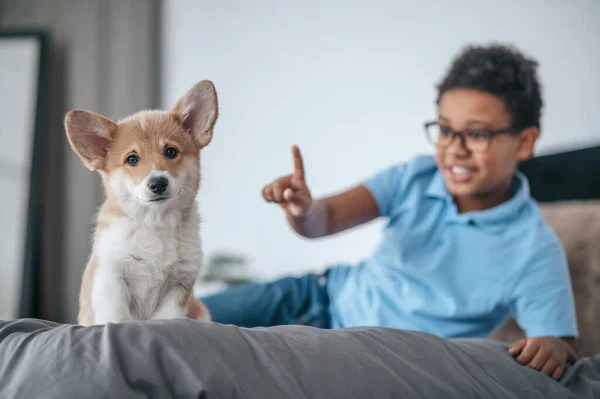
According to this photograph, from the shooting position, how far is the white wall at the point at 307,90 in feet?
7.09

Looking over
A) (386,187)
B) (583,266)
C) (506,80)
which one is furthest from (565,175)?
(386,187)

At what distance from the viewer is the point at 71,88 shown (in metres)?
2.64

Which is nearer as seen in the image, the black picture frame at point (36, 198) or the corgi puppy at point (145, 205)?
the corgi puppy at point (145, 205)

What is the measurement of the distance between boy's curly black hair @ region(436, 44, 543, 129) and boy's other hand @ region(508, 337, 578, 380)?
547 mm

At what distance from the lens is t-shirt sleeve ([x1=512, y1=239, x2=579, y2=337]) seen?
1114mm

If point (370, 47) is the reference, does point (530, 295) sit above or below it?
below

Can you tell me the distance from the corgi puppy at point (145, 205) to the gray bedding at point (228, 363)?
3 centimetres

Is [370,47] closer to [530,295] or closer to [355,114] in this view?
[355,114]

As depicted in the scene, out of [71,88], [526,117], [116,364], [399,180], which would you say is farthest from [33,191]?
[116,364]

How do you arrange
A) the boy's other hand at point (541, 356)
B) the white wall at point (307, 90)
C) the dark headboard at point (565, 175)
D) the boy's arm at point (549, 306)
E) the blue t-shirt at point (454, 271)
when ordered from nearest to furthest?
the boy's other hand at point (541, 356), the boy's arm at point (549, 306), the blue t-shirt at point (454, 271), the dark headboard at point (565, 175), the white wall at point (307, 90)

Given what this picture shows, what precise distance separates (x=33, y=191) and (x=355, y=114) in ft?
4.84

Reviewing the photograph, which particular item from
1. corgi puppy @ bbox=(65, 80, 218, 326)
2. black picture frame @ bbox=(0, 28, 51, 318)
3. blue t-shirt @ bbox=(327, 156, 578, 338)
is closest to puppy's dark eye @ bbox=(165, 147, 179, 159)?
corgi puppy @ bbox=(65, 80, 218, 326)

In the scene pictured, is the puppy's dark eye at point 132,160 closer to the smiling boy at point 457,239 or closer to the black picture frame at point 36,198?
the smiling boy at point 457,239

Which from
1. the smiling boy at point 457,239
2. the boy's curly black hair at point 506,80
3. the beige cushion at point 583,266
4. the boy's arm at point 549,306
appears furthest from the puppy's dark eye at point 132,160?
the beige cushion at point 583,266
